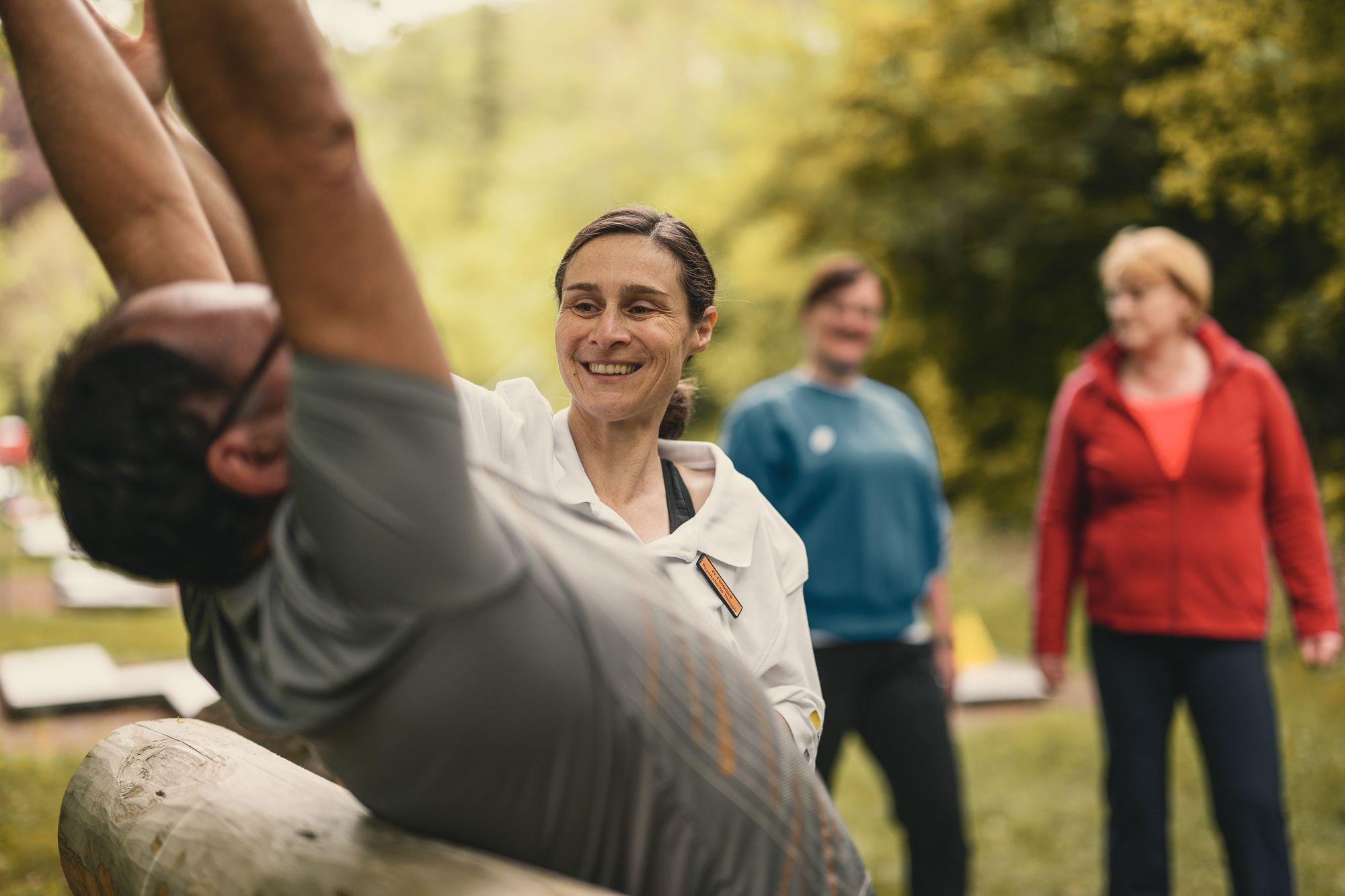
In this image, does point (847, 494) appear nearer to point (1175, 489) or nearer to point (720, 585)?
point (1175, 489)

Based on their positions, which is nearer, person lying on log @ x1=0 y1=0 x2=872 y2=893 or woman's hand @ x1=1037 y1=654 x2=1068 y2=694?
person lying on log @ x1=0 y1=0 x2=872 y2=893

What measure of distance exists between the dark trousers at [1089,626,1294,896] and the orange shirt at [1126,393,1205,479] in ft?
1.84

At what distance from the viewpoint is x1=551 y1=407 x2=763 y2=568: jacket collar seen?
2.05 m

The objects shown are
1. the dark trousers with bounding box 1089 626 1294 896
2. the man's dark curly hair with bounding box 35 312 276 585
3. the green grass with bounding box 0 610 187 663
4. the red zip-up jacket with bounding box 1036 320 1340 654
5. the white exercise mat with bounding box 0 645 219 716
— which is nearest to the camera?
the man's dark curly hair with bounding box 35 312 276 585

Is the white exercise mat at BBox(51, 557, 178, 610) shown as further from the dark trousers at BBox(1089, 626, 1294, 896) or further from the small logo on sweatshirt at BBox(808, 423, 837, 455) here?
the dark trousers at BBox(1089, 626, 1294, 896)

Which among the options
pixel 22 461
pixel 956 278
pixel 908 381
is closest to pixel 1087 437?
pixel 956 278

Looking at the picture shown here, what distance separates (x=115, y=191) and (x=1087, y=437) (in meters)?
3.38

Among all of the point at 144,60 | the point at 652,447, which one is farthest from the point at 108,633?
the point at 144,60

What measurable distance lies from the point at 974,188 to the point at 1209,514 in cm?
1220

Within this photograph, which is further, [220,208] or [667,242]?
[667,242]

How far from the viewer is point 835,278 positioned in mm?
4684

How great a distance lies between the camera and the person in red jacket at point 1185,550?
12.8 feet

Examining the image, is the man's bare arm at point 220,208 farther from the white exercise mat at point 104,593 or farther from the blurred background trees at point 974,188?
the white exercise mat at point 104,593

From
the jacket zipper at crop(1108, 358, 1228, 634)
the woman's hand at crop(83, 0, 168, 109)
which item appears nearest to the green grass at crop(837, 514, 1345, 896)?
the jacket zipper at crop(1108, 358, 1228, 634)
